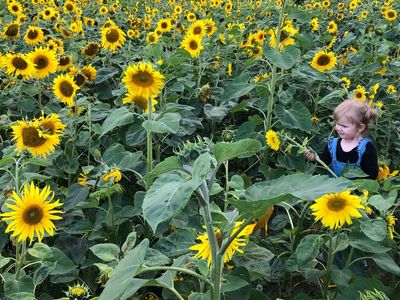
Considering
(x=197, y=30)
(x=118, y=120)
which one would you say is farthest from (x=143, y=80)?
(x=197, y=30)

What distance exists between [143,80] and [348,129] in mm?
1032

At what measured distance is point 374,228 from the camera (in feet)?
4.98

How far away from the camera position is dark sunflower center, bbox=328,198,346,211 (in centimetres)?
152

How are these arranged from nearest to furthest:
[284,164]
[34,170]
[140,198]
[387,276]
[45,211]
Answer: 1. [45,211]
2. [140,198]
3. [34,170]
4. [387,276]
5. [284,164]

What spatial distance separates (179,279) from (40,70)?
5.47 feet

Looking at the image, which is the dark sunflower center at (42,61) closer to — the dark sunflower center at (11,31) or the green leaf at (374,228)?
the dark sunflower center at (11,31)

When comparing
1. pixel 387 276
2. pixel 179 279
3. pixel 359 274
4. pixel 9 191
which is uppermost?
pixel 9 191

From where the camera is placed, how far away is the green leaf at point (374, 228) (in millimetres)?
1485

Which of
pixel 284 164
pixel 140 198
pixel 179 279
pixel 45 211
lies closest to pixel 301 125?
pixel 284 164

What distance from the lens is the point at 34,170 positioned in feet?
7.05

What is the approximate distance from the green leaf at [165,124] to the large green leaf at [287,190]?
0.95m

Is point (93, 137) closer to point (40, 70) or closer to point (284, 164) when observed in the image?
point (40, 70)

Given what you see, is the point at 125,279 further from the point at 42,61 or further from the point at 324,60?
the point at 324,60

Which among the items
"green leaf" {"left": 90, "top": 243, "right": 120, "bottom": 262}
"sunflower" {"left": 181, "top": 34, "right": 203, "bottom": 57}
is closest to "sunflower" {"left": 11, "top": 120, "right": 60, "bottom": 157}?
"green leaf" {"left": 90, "top": 243, "right": 120, "bottom": 262}
